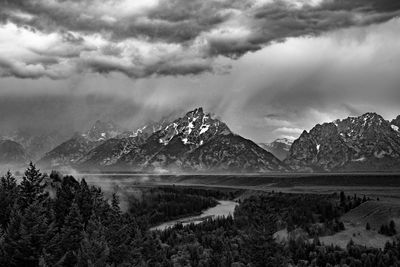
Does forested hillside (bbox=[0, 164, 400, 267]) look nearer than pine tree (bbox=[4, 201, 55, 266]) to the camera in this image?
No

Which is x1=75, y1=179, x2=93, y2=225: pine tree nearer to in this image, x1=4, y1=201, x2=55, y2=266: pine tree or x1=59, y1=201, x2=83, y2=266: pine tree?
x1=59, y1=201, x2=83, y2=266: pine tree

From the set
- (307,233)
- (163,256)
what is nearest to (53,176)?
(163,256)

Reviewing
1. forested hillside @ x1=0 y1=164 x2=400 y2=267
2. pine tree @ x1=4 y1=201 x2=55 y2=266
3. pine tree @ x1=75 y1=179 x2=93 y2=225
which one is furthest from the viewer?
pine tree @ x1=75 y1=179 x2=93 y2=225

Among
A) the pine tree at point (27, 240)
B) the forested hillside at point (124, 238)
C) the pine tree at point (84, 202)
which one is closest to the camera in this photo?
the pine tree at point (27, 240)

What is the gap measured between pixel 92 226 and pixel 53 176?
126m

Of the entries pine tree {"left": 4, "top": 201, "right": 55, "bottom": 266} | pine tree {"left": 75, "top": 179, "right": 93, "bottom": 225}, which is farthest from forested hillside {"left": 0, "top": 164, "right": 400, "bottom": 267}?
pine tree {"left": 4, "top": 201, "right": 55, "bottom": 266}

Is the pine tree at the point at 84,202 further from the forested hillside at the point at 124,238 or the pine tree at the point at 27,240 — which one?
the pine tree at the point at 27,240

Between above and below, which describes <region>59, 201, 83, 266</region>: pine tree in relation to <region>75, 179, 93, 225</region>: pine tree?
below

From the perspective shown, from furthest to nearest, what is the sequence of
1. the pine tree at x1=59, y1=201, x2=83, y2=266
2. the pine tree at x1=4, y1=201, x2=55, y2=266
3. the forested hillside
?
1. the pine tree at x1=59, y1=201, x2=83, y2=266
2. the forested hillside
3. the pine tree at x1=4, y1=201, x2=55, y2=266

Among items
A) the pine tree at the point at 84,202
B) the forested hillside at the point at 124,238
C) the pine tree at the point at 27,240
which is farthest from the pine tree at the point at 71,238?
the pine tree at the point at 84,202

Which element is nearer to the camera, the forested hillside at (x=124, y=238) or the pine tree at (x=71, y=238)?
the forested hillside at (x=124, y=238)

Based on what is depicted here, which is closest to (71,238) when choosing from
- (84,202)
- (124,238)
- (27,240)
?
(124,238)

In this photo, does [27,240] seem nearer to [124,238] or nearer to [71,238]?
[71,238]

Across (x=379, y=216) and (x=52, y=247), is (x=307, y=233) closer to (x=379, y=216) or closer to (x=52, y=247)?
(x=379, y=216)
